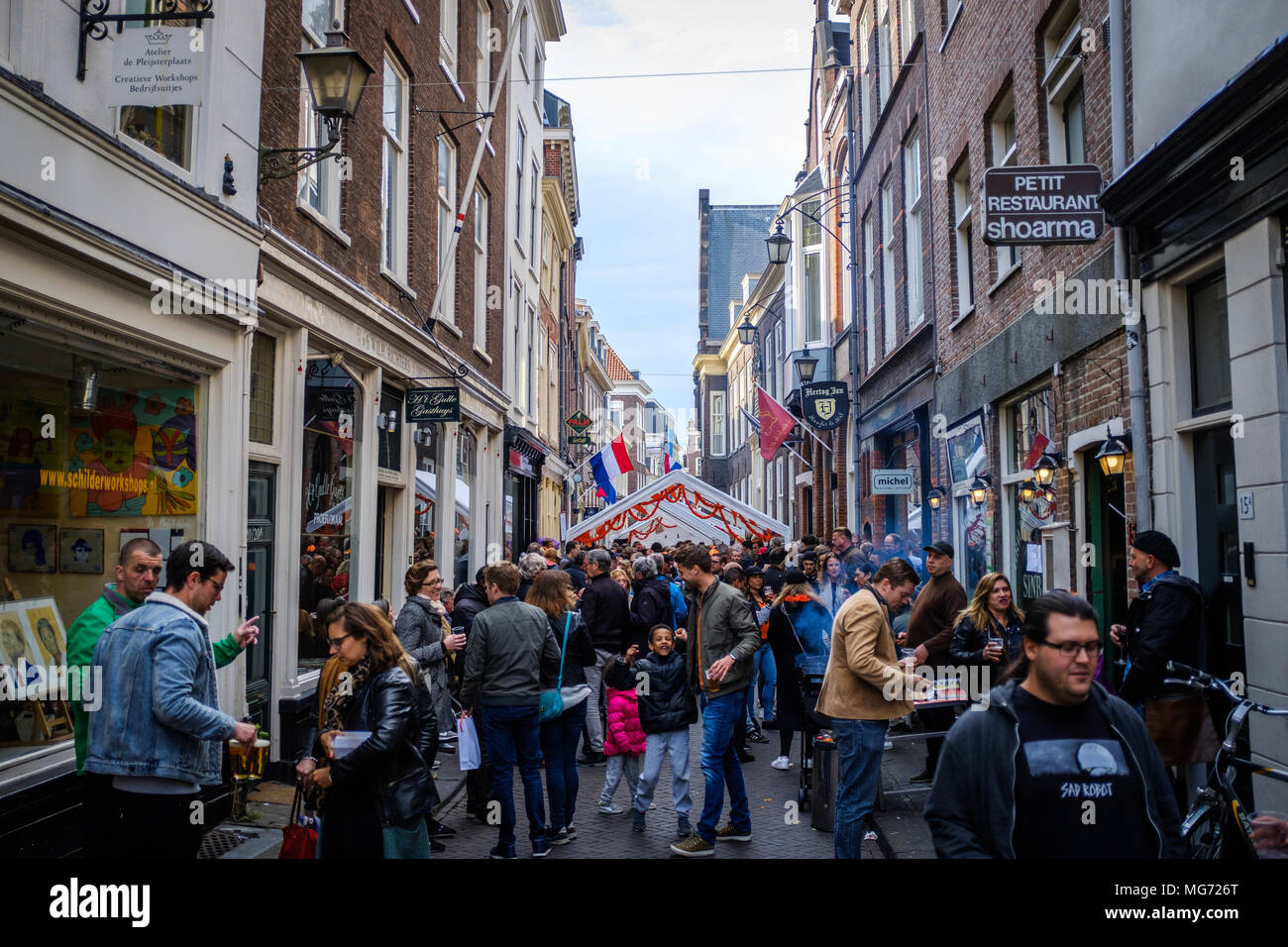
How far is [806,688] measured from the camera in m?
7.57

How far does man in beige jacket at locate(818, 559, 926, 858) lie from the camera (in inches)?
211

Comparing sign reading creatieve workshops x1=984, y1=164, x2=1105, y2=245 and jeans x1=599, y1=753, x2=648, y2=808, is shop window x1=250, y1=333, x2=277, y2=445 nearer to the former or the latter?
jeans x1=599, y1=753, x2=648, y2=808

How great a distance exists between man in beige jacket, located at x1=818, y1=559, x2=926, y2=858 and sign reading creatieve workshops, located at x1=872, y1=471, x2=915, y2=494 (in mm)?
10459

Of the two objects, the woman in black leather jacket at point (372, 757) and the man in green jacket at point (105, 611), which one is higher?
the man in green jacket at point (105, 611)

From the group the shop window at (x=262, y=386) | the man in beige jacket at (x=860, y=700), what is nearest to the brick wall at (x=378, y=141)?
the shop window at (x=262, y=386)

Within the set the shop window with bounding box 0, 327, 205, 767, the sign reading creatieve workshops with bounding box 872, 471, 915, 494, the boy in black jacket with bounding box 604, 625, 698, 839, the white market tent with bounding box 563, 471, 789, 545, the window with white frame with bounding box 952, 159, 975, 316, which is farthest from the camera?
the white market tent with bounding box 563, 471, 789, 545

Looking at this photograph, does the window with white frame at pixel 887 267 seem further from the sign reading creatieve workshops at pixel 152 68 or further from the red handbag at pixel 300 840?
the red handbag at pixel 300 840

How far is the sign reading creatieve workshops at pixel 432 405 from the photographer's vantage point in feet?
39.4

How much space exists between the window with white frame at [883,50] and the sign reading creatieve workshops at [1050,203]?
1106 centimetres

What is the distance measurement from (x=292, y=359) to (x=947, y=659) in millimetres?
6232

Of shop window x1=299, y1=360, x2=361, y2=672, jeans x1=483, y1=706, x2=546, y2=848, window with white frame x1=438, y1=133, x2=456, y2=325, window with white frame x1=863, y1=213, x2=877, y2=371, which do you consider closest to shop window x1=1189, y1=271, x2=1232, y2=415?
jeans x1=483, y1=706, x2=546, y2=848
